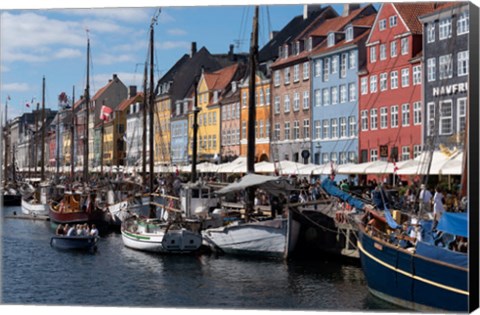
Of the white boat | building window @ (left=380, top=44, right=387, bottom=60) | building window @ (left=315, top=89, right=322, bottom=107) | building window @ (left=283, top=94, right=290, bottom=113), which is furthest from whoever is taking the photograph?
building window @ (left=283, top=94, right=290, bottom=113)

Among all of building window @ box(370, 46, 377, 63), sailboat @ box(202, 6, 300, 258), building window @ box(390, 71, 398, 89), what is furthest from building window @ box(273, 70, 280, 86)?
sailboat @ box(202, 6, 300, 258)

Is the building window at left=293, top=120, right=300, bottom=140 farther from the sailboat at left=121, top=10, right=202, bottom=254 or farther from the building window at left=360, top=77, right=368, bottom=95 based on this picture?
the sailboat at left=121, top=10, right=202, bottom=254

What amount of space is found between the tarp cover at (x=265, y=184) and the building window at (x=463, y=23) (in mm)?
9884

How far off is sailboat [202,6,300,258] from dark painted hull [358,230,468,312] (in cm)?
548

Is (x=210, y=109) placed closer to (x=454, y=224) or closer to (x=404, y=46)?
(x=404, y=46)

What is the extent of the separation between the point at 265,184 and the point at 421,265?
974 centimetres

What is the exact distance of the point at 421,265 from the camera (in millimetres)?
14328

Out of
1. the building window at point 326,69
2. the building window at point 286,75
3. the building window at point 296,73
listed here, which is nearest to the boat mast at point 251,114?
the building window at point 326,69

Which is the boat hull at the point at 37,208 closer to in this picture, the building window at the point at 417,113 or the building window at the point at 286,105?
the building window at the point at 286,105

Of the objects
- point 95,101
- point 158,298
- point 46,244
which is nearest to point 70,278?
point 158,298

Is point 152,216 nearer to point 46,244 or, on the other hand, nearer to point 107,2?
point 46,244

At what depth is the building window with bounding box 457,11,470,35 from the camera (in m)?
13.2

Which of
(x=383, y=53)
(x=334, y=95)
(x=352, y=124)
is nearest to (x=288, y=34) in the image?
(x=334, y=95)

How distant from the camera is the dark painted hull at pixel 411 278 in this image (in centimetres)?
1318
